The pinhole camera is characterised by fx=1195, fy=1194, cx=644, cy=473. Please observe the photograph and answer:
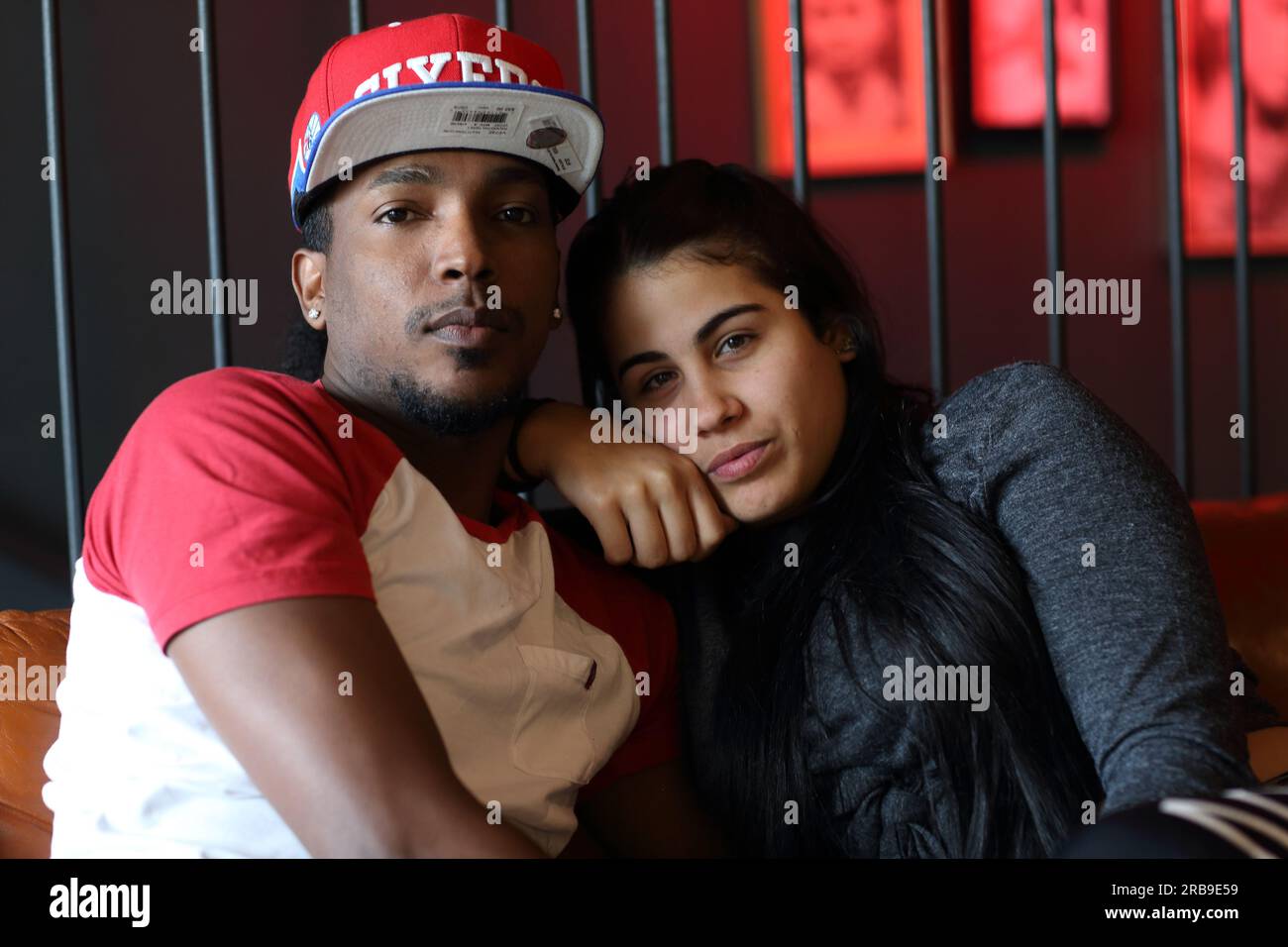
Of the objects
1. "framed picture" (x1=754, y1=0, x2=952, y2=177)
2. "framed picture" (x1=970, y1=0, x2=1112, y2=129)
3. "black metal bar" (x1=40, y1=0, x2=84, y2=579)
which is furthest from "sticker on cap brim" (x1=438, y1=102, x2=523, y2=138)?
"framed picture" (x1=970, y1=0, x2=1112, y2=129)

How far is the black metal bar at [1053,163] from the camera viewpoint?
1.70 m

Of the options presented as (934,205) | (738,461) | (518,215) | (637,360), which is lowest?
(738,461)

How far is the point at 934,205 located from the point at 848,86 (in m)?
0.98

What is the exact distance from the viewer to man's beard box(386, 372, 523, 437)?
3.65 ft

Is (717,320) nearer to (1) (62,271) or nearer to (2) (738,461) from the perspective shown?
(2) (738,461)

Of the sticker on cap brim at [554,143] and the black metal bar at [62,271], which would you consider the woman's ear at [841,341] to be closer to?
the sticker on cap brim at [554,143]

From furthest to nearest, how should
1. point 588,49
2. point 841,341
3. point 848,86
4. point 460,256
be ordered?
1. point 848,86
2. point 588,49
3. point 841,341
4. point 460,256

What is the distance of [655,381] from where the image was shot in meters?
1.29

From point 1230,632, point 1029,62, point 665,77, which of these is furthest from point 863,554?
point 1029,62

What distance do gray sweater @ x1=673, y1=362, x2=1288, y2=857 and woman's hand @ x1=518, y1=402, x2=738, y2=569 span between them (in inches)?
6.2

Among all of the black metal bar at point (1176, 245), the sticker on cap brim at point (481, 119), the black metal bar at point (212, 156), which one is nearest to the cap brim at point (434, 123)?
the sticker on cap brim at point (481, 119)

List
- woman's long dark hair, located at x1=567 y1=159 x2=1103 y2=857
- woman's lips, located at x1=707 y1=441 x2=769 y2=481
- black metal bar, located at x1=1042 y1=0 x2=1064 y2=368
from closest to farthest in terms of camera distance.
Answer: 1. woman's long dark hair, located at x1=567 y1=159 x2=1103 y2=857
2. woman's lips, located at x1=707 y1=441 x2=769 y2=481
3. black metal bar, located at x1=1042 y1=0 x2=1064 y2=368

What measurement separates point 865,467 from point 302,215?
2.09 feet

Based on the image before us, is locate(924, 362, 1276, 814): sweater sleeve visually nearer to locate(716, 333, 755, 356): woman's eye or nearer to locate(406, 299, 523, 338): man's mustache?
locate(716, 333, 755, 356): woman's eye
